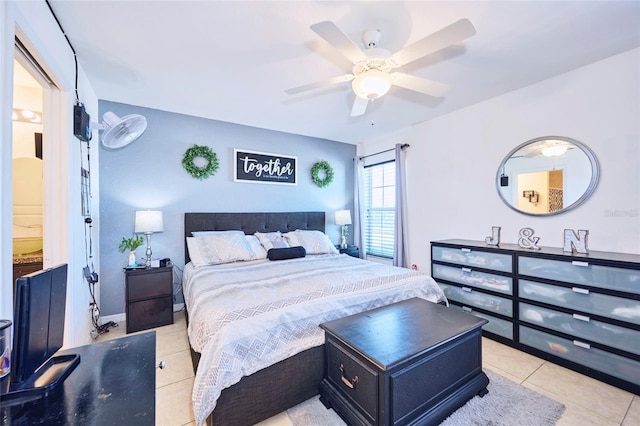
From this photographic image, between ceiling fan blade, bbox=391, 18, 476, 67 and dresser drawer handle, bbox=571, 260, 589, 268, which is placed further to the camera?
dresser drawer handle, bbox=571, 260, 589, 268

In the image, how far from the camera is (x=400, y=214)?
4051 millimetres

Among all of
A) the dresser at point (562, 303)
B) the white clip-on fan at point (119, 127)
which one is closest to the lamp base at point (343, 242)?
the dresser at point (562, 303)

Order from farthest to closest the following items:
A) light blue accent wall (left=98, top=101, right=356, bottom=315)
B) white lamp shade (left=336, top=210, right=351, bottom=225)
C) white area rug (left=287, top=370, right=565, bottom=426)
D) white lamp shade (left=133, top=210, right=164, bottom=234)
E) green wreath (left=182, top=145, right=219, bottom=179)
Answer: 1. white lamp shade (left=336, top=210, right=351, bottom=225)
2. green wreath (left=182, top=145, right=219, bottom=179)
3. light blue accent wall (left=98, top=101, right=356, bottom=315)
4. white lamp shade (left=133, top=210, right=164, bottom=234)
5. white area rug (left=287, top=370, right=565, bottom=426)

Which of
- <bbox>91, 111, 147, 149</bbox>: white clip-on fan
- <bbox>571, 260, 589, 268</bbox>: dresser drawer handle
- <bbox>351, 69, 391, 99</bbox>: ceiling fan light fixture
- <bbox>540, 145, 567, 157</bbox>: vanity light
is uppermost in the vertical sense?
<bbox>351, 69, 391, 99</bbox>: ceiling fan light fixture

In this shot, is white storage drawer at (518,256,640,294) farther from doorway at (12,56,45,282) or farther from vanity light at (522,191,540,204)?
doorway at (12,56,45,282)

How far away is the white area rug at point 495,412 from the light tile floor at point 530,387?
0.25 feet

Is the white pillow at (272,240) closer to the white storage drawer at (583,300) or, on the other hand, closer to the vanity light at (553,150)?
the white storage drawer at (583,300)

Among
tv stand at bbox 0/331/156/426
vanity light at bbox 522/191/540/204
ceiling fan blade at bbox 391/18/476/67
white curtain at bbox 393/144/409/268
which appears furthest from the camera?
white curtain at bbox 393/144/409/268

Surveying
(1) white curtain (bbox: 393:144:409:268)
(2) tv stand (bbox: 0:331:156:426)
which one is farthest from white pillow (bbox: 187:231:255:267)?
(1) white curtain (bbox: 393:144:409:268)

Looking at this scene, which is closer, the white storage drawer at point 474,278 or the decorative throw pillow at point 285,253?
the white storage drawer at point 474,278

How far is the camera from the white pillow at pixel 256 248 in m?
3.34

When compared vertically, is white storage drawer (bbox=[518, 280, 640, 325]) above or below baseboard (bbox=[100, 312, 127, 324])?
above

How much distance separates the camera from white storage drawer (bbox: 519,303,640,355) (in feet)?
6.35

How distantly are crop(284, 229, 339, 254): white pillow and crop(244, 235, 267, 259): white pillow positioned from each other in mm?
396
